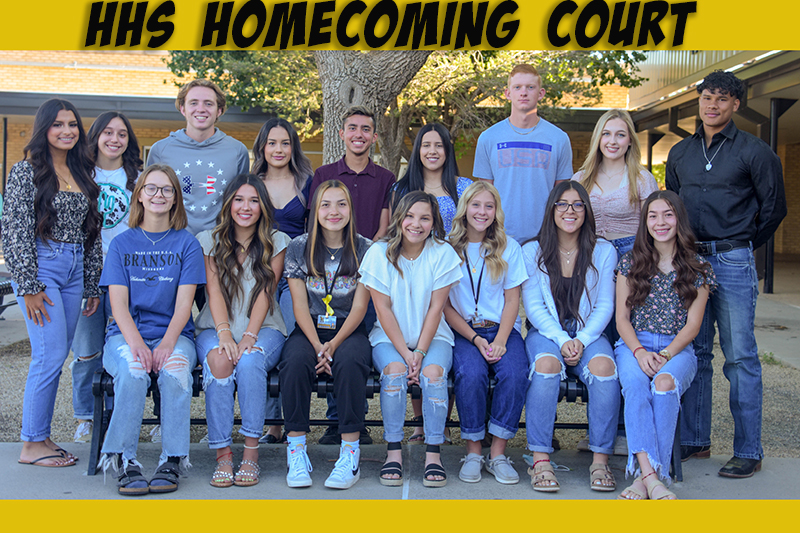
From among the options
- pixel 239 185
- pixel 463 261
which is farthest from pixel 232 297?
pixel 463 261

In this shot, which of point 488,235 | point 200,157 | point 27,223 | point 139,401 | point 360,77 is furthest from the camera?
point 360,77

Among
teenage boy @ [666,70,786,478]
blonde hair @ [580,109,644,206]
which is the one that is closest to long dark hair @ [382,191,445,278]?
blonde hair @ [580,109,644,206]

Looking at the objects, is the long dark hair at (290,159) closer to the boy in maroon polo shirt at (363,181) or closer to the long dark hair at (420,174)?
the boy in maroon polo shirt at (363,181)

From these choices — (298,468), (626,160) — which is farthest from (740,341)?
(298,468)

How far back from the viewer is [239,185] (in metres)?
3.82

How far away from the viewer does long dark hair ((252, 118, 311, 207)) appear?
4191 mm

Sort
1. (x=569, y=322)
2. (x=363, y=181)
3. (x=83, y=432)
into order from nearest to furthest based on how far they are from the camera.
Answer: (x=569, y=322), (x=83, y=432), (x=363, y=181)

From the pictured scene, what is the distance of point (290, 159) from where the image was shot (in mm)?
4270

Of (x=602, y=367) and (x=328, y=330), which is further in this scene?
(x=328, y=330)

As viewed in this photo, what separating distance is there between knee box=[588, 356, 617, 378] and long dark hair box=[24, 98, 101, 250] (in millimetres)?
2885

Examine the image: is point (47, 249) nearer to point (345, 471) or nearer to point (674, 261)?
point (345, 471)

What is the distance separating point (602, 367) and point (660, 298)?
1.85 feet

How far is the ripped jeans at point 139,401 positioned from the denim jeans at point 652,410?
2243 millimetres

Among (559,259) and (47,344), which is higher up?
(559,259)
